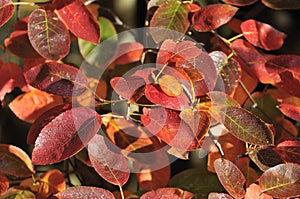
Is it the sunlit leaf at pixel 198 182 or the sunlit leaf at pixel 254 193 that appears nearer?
the sunlit leaf at pixel 254 193

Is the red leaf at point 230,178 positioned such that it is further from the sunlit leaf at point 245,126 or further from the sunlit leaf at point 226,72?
the sunlit leaf at point 226,72

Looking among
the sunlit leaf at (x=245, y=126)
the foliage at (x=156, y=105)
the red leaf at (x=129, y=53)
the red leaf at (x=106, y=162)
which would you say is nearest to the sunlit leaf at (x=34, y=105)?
the foliage at (x=156, y=105)

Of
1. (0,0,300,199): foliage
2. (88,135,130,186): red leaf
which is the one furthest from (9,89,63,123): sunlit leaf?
(88,135,130,186): red leaf

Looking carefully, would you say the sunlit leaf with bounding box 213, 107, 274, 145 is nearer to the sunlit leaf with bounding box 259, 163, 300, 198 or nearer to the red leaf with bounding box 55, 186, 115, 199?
the sunlit leaf with bounding box 259, 163, 300, 198

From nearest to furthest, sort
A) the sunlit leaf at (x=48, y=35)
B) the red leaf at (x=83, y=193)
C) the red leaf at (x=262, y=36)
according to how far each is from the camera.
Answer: the red leaf at (x=83, y=193) < the sunlit leaf at (x=48, y=35) < the red leaf at (x=262, y=36)

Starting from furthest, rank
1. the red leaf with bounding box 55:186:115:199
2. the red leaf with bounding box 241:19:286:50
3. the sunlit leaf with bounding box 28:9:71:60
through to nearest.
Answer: the red leaf with bounding box 241:19:286:50, the sunlit leaf with bounding box 28:9:71:60, the red leaf with bounding box 55:186:115:199

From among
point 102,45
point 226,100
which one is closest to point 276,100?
point 226,100
